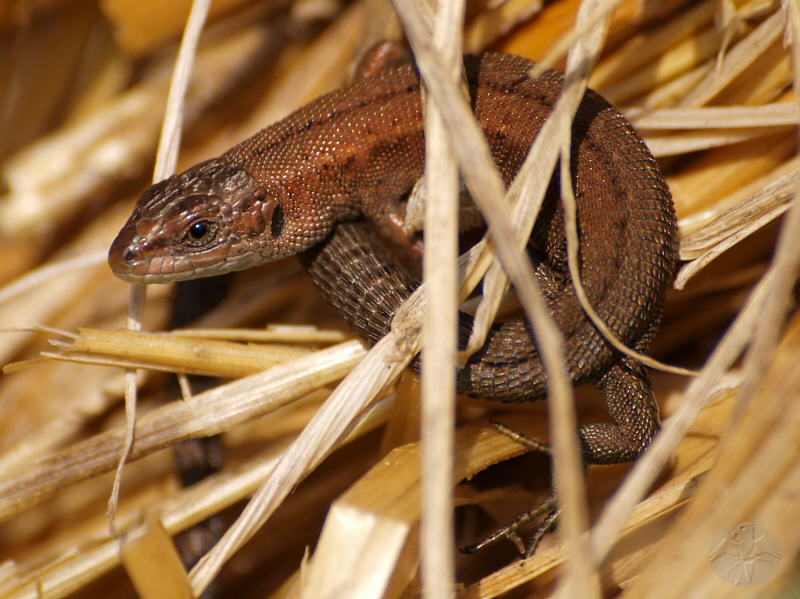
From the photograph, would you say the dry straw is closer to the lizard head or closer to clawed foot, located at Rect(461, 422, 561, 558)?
clawed foot, located at Rect(461, 422, 561, 558)

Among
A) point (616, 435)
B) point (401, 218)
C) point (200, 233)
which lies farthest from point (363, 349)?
point (616, 435)

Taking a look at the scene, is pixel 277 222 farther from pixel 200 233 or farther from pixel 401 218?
pixel 401 218

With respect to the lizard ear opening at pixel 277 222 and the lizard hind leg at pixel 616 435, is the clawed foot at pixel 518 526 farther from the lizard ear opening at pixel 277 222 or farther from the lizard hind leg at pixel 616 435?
the lizard ear opening at pixel 277 222

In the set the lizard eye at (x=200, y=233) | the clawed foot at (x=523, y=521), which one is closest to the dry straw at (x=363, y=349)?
the clawed foot at (x=523, y=521)

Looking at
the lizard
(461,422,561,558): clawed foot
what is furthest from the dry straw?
the lizard

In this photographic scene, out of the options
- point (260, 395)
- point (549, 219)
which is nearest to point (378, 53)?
point (549, 219)

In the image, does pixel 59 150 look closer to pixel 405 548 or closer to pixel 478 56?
pixel 478 56

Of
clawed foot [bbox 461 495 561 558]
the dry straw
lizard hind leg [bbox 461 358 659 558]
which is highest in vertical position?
the dry straw
